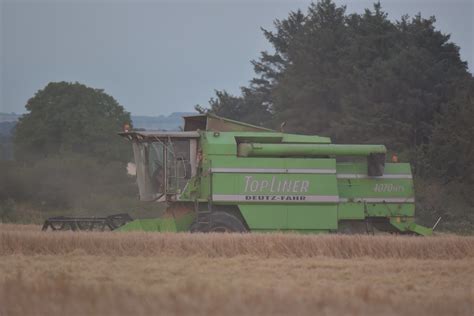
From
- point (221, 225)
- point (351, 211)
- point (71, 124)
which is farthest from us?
point (71, 124)

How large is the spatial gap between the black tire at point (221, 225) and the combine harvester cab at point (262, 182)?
0.06 feet

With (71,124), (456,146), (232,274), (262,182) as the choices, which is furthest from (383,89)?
(232,274)

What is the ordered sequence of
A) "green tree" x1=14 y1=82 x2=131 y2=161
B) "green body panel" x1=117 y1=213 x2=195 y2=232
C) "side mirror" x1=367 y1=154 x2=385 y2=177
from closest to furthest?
"green body panel" x1=117 y1=213 x2=195 y2=232 → "side mirror" x1=367 y1=154 x2=385 y2=177 → "green tree" x1=14 y1=82 x2=131 y2=161

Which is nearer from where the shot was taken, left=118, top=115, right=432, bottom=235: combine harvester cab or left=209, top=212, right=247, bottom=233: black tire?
left=209, top=212, right=247, bottom=233: black tire

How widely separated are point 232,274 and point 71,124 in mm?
24394

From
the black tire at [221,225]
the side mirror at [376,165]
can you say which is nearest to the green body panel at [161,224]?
Answer: the black tire at [221,225]

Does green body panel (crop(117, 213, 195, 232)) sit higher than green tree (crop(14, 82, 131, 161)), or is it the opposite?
green tree (crop(14, 82, 131, 161))

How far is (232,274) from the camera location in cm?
877

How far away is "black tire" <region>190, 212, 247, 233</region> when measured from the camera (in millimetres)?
12992

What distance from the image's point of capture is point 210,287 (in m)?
7.11

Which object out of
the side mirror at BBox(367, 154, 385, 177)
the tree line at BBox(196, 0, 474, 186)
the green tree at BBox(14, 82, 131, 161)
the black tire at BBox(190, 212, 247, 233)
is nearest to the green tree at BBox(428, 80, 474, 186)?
the tree line at BBox(196, 0, 474, 186)

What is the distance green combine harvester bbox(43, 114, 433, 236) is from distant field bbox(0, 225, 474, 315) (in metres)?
1.82

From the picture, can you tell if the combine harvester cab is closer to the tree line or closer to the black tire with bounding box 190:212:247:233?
the black tire with bounding box 190:212:247:233

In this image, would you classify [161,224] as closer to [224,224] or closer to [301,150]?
[224,224]
